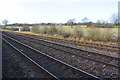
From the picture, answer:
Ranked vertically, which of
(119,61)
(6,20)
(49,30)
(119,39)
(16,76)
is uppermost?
(6,20)

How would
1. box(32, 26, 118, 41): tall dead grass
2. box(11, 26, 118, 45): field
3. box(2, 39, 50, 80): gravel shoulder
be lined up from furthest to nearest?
box(32, 26, 118, 41): tall dead grass
box(11, 26, 118, 45): field
box(2, 39, 50, 80): gravel shoulder

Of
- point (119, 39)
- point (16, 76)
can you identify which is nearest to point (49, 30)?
point (119, 39)

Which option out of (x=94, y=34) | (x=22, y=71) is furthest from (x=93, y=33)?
(x=22, y=71)

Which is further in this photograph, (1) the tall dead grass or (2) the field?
(1) the tall dead grass

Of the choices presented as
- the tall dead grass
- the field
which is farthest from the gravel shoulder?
the tall dead grass

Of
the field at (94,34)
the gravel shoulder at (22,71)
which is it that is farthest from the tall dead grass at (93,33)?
the gravel shoulder at (22,71)

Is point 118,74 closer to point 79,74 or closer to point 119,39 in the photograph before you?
point 79,74

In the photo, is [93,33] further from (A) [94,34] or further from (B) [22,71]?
(B) [22,71]

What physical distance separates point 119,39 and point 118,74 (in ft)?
28.7

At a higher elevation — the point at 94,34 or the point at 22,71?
the point at 94,34

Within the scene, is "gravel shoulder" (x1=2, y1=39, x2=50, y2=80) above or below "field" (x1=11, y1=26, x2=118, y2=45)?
below

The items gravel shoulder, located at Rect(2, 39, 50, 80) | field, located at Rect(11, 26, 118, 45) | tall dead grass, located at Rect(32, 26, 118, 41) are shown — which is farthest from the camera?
tall dead grass, located at Rect(32, 26, 118, 41)

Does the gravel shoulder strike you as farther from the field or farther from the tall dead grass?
the tall dead grass

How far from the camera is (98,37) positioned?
1454 cm
